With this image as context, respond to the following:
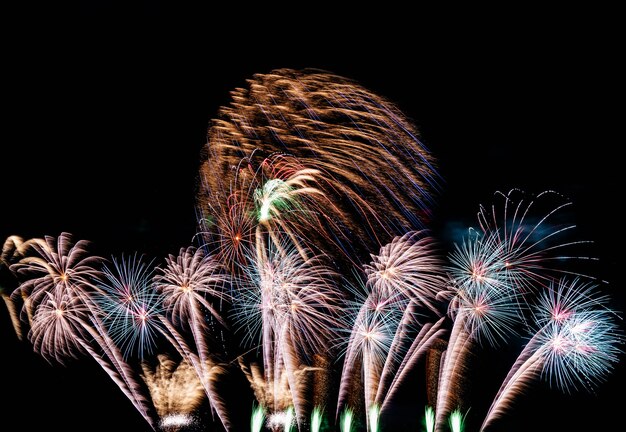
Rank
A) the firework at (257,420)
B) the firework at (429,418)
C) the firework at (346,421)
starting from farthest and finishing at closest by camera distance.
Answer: the firework at (257,420) → the firework at (429,418) → the firework at (346,421)

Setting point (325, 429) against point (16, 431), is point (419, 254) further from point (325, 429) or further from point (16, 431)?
point (16, 431)

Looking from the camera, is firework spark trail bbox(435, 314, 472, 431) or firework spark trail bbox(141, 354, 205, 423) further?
firework spark trail bbox(141, 354, 205, 423)

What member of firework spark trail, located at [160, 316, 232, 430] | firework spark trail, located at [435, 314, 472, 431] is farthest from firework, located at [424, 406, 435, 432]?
firework spark trail, located at [160, 316, 232, 430]

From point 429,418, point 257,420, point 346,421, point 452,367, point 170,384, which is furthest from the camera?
point 257,420

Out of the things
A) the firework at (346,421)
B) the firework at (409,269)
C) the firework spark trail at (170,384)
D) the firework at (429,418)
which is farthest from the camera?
the firework at (429,418)

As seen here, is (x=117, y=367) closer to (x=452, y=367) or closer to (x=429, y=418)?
(x=452, y=367)

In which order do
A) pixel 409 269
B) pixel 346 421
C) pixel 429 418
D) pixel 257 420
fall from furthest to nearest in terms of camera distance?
pixel 257 420 → pixel 429 418 → pixel 346 421 → pixel 409 269

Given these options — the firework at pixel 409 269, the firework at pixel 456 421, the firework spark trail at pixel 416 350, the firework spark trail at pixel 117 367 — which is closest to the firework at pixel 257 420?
the firework spark trail at pixel 117 367

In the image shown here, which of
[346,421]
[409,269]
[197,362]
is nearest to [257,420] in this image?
[346,421]

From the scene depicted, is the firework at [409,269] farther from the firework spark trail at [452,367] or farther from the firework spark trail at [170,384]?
the firework spark trail at [170,384]

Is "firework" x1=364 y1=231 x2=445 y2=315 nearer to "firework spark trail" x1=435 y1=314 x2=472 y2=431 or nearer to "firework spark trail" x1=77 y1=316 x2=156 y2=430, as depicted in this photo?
"firework spark trail" x1=435 y1=314 x2=472 y2=431

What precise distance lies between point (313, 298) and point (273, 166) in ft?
11.5

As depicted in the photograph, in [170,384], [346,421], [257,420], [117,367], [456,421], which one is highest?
[456,421]

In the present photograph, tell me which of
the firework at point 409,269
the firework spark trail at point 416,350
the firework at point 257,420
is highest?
the firework at point 409,269
